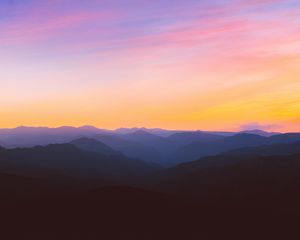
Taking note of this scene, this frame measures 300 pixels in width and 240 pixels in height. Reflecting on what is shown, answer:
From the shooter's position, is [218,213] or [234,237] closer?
[234,237]

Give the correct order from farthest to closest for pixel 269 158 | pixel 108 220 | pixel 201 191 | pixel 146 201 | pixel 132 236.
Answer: pixel 269 158 → pixel 201 191 → pixel 146 201 → pixel 108 220 → pixel 132 236

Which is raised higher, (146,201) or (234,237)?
(146,201)

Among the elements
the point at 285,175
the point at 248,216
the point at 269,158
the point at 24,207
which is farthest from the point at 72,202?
the point at 269,158

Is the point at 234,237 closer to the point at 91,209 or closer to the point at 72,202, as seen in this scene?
the point at 91,209

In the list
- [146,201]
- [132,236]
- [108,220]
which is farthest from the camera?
[146,201]

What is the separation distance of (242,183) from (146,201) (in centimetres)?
7270

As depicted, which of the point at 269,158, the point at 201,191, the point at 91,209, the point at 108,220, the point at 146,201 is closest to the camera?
the point at 108,220

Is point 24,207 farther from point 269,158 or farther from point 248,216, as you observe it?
point 269,158

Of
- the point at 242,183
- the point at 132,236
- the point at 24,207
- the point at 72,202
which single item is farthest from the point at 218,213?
the point at 242,183

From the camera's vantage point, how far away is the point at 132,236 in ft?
169

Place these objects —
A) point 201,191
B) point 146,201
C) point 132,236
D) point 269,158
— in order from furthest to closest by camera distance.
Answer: point 269,158 → point 201,191 → point 146,201 → point 132,236

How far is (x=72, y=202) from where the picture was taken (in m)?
63.3

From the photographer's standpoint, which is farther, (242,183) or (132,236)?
(242,183)

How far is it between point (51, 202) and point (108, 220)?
42.8 feet
